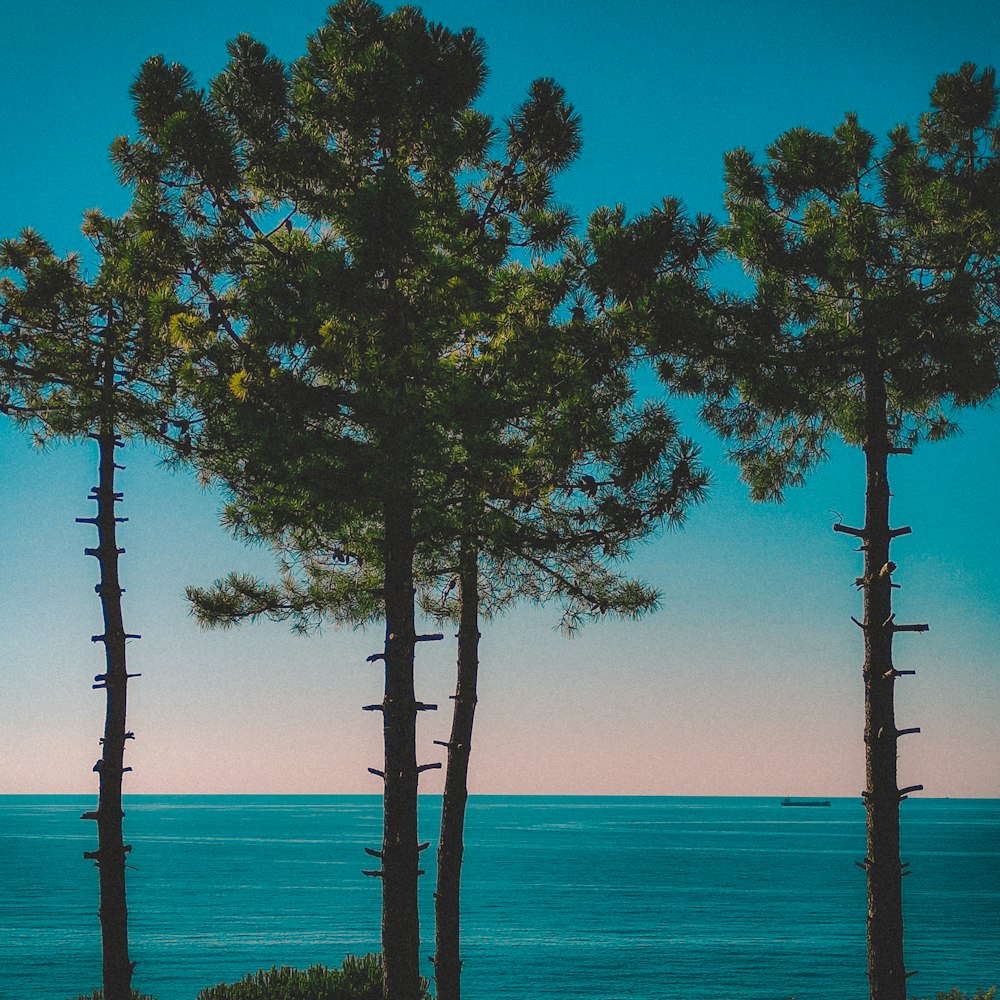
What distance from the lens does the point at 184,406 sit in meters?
11.9

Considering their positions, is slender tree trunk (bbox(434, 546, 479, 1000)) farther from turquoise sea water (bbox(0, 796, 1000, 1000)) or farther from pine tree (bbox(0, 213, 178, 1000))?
turquoise sea water (bbox(0, 796, 1000, 1000))

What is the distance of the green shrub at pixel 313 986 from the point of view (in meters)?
13.6

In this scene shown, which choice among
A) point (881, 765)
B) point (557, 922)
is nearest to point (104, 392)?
point (881, 765)

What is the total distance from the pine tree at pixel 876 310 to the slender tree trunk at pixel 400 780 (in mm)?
4106

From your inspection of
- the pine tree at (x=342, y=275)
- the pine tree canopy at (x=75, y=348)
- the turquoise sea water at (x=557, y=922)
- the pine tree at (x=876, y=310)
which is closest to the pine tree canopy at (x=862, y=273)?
the pine tree at (x=876, y=310)

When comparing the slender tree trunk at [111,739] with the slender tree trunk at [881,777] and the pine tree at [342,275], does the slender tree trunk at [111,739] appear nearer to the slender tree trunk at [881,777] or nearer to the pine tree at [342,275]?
the pine tree at [342,275]

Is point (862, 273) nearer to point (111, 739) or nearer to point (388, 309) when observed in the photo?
point (388, 309)

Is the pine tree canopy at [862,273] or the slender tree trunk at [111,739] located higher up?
the pine tree canopy at [862,273]

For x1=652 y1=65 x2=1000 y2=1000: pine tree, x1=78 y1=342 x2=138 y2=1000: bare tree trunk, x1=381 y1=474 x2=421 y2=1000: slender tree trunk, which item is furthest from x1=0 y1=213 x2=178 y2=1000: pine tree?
x1=652 y1=65 x2=1000 y2=1000: pine tree

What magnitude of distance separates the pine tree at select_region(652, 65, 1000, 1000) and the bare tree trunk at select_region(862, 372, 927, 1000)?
0.02 m

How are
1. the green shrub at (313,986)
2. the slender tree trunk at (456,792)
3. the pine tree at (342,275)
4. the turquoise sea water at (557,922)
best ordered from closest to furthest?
the pine tree at (342,275) → the green shrub at (313,986) → the slender tree trunk at (456,792) → the turquoise sea water at (557,922)

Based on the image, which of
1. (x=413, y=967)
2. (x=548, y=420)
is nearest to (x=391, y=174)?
(x=548, y=420)

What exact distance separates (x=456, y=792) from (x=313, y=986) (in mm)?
3193

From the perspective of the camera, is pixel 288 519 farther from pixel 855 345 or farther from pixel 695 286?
pixel 855 345
